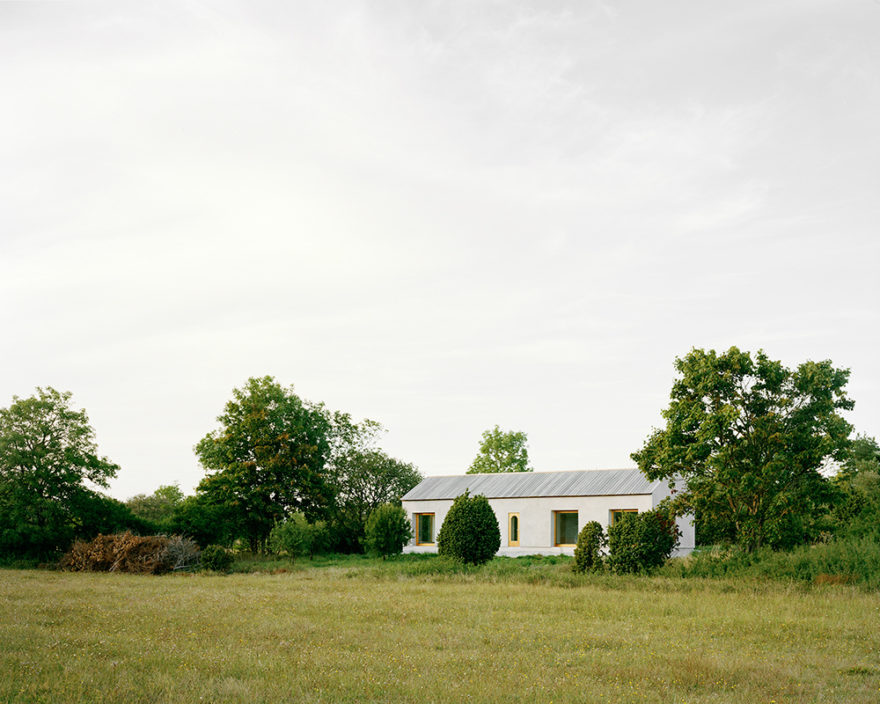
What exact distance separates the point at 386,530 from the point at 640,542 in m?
14.6

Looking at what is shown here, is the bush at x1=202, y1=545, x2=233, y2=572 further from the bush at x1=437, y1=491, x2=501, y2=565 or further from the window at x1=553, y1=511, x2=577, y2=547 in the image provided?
the window at x1=553, y1=511, x2=577, y2=547

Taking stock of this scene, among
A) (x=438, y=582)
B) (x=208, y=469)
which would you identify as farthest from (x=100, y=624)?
(x=208, y=469)

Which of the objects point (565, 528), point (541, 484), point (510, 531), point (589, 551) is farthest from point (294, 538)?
point (589, 551)

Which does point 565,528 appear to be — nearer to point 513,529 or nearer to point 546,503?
point 513,529

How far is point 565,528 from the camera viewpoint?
43.6m

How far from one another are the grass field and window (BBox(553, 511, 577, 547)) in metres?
19.7

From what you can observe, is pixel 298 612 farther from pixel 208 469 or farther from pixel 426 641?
pixel 208 469

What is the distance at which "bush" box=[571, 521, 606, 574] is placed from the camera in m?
24.0

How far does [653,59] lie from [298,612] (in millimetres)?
15564

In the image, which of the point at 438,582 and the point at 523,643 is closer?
the point at 523,643

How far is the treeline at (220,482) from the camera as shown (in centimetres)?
3312

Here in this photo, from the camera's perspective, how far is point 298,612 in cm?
1578

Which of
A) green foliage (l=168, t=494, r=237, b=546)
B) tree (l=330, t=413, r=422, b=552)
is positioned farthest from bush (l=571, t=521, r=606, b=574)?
tree (l=330, t=413, r=422, b=552)

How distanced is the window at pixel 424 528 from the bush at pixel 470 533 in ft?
53.5
